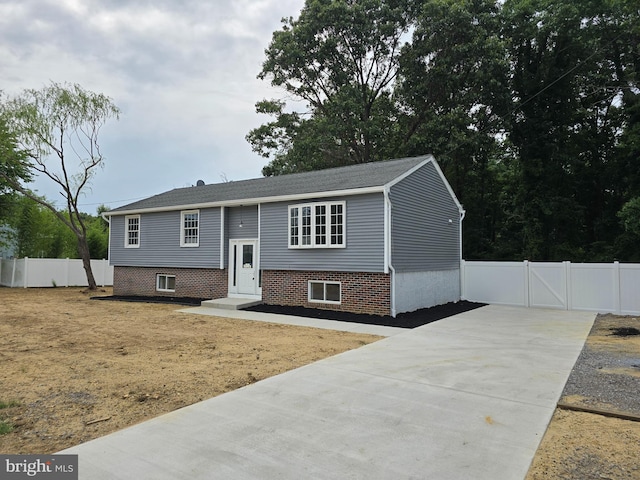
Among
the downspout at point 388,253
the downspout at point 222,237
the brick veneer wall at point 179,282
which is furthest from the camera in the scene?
the brick veneer wall at point 179,282

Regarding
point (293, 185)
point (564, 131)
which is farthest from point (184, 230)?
point (564, 131)

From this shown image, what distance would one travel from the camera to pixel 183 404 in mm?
4430

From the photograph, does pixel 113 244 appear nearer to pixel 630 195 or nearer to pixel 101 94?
pixel 101 94

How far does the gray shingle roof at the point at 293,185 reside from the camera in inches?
484

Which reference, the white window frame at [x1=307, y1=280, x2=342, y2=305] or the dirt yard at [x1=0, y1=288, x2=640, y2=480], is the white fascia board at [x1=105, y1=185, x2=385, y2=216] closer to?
the white window frame at [x1=307, y1=280, x2=342, y2=305]

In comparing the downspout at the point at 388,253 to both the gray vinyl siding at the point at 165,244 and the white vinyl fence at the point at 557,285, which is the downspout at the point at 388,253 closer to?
the white vinyl fence at the point at 557,285

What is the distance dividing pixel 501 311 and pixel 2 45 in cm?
1874

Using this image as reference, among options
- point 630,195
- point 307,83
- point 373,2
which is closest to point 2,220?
point 307,83

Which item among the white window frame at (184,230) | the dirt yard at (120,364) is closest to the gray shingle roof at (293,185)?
the white window frame at (184,230)

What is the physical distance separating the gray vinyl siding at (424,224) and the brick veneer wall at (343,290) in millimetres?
856

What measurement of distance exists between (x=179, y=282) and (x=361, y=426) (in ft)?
43.6

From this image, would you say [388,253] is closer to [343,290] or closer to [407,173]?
[343,290]

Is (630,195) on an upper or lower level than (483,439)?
upper

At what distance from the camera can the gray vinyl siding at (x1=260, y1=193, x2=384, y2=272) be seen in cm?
1116
